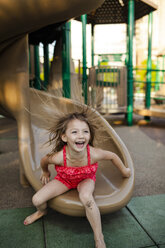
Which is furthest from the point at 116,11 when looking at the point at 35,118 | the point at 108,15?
the point at 35,118

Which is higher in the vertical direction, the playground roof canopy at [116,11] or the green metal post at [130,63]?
the playground roof canopy at [116,11]

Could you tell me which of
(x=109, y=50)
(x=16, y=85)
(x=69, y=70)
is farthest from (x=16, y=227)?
(x=109, y=50)

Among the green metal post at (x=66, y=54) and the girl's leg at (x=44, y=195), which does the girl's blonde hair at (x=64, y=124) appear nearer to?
the girl's leg at (x=44, y=195)

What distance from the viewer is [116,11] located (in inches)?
260

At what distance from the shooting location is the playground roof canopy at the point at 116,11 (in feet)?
19.7

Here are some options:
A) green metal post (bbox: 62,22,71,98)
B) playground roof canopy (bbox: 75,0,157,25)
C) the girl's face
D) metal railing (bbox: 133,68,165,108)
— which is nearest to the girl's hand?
the girl's face

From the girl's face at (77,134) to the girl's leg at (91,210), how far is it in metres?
0.29

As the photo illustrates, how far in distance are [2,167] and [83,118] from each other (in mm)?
1746

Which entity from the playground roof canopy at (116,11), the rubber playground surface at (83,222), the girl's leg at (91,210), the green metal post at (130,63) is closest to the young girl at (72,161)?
the girl's leg at (91,210)

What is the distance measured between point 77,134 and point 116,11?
5.66m

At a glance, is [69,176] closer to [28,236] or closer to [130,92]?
[28,236]

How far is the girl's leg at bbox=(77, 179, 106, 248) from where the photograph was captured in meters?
1.63

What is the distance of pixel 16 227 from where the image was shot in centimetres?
192

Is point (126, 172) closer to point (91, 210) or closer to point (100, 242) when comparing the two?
point (91, 210)
